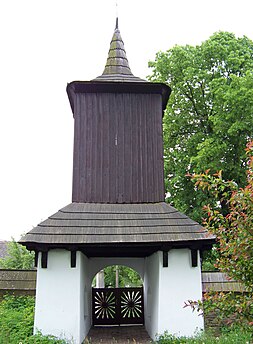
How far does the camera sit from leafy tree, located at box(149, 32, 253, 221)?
1407 cm

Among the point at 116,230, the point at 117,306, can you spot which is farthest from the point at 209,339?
the point at 117,306

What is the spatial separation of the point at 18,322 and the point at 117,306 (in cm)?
484

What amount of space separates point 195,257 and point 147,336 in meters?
2.74

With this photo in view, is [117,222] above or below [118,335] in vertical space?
above

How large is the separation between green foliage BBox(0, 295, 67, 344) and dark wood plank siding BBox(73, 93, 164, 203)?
2.82 metres

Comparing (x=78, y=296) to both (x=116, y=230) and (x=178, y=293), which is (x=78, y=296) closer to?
(x=116, y=230)

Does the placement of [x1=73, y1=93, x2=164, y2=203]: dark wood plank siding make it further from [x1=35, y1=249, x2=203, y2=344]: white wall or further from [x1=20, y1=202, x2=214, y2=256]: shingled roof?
[x1=35, y1=249, x2=203, y2=344]: white wall

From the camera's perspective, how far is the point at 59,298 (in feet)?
27.2

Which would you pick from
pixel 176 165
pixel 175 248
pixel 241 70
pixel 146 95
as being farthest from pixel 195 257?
pixel 241 70

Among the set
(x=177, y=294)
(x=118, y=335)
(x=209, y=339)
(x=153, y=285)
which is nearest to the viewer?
(x=209, y=339)

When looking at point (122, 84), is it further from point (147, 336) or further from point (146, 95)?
point (147, 336)

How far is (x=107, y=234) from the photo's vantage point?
8.66 metres

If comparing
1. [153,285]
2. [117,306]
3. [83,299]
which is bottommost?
[117,306]

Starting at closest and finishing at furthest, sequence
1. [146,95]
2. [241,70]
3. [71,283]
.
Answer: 1. [71,283]
2. [146,95]
3. [241,70]
